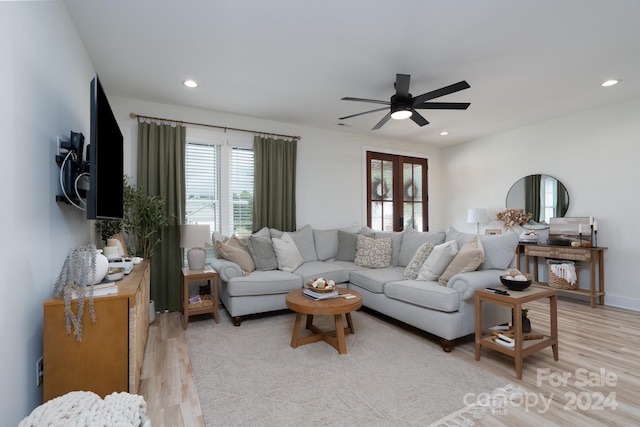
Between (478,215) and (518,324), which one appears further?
(478,215)

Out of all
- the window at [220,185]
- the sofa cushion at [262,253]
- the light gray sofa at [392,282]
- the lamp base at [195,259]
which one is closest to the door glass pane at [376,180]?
the light gray sofa at [392,282]

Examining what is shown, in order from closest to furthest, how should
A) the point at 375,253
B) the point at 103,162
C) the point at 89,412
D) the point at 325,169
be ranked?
1. the point at 89,412
2. the point at 103,162
3. the point at 375,253
4. the point at 325,169

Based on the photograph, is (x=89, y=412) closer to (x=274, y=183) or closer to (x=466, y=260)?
(x=466, y=260)

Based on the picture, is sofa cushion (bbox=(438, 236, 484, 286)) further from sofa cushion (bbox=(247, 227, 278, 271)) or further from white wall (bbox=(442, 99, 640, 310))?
white wall (bbox=(442, 99, 640, 310))

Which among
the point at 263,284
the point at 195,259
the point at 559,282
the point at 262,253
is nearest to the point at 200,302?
the point at 195,259

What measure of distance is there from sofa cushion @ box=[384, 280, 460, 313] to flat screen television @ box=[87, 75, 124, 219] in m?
2.57

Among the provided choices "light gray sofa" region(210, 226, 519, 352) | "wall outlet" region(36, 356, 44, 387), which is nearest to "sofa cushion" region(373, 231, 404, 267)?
Answer: "light gray sofa" region(210, 226, 519, 352)

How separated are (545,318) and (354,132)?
3730 mm

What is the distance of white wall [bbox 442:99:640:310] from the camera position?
3.93 m

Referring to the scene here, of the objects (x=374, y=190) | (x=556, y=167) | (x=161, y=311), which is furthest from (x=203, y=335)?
(x=556, y=167)

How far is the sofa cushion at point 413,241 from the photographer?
3.66 meters

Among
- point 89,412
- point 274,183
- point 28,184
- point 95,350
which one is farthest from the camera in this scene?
Result: point 274,183

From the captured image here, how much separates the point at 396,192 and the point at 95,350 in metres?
5.11

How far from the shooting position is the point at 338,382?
220 centimetres
